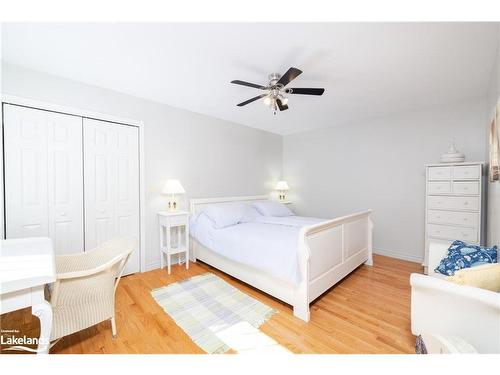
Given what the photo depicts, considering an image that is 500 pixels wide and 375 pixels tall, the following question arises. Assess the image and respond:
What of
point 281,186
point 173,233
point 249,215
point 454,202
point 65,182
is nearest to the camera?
point 65,182

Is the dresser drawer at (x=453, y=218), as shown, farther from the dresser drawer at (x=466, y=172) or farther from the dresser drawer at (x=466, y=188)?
the dresser drawer at (x=466, y=172)

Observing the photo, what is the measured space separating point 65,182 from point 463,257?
3.89 meters

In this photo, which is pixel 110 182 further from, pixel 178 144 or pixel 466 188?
pixel 466 188

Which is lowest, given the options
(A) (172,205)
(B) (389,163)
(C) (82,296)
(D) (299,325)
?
(D) (299,325)

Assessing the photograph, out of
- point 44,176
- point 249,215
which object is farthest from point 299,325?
point 44,176

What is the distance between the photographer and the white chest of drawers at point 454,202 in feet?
8.71

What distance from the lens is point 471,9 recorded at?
102 cm

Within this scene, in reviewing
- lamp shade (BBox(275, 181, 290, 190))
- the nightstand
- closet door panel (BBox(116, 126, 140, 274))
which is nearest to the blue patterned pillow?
the nightstand

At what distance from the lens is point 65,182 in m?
2.44

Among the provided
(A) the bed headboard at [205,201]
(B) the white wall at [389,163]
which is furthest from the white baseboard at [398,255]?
(A) the bed headboard at [205,201]

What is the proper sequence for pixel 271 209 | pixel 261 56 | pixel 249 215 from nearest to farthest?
1. pixel 261 56
2. pixel 249 215
3. pixel 271 209

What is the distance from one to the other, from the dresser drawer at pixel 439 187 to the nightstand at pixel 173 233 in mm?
3393

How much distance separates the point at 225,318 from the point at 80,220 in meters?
2.03

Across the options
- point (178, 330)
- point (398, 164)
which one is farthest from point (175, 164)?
point (398, 164)
